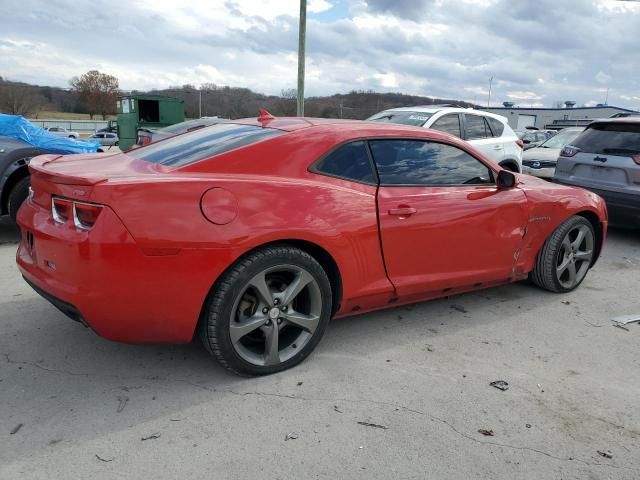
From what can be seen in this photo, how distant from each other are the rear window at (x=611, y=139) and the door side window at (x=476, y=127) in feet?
5.41

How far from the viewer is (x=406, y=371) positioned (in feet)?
10.3

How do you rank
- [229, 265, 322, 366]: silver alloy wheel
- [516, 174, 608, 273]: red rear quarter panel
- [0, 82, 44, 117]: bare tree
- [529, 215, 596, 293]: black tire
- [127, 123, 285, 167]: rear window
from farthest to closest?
[0, 82, 44, 117]: bare tree < [529, 215, 596, 293]: black tire < [516, 174, 608, 273]: red rear quarter panel < [127, 123, 285, 167]: rear window < [229, 265, 322, 366]: silver alloy wheel

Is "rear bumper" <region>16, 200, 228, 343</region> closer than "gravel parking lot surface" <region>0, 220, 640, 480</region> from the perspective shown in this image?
No

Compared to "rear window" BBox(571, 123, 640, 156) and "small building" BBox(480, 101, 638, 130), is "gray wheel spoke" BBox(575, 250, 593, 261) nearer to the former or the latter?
"rear window" BBox(571, 123, 640, 156)

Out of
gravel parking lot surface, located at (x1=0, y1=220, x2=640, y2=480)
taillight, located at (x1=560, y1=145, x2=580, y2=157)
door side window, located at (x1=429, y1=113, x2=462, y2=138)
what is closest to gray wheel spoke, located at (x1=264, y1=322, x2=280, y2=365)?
gravel parking lot surface, located at (x1=0, y1=220, x2=640, y2=480)

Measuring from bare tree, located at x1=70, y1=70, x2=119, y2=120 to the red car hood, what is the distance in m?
83.6

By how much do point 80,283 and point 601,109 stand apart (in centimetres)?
6776

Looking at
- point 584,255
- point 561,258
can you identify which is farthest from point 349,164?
point 584,255

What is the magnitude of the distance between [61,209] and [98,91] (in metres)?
91.2

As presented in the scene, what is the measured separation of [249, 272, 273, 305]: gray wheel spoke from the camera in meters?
2.79

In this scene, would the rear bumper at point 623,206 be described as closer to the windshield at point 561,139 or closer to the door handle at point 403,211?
the door handle at point 403,211

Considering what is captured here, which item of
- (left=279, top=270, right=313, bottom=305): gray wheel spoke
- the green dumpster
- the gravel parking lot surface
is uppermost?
the green dumpster

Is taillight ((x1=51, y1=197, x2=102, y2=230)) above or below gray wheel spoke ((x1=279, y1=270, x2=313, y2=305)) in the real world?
above

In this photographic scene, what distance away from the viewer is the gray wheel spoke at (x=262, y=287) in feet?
9.17
